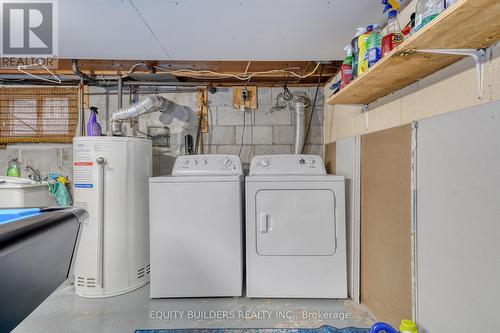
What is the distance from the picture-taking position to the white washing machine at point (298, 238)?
200 centimetres

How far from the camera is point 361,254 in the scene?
6.43 feet

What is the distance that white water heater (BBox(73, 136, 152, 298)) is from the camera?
2.12 meters

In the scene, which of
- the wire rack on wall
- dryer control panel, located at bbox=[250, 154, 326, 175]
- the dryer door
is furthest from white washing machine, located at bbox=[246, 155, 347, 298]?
the wire rack on wall

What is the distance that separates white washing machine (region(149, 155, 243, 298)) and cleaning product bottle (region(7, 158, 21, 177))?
5.92 feet

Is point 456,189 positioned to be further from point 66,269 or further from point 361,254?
point 66,269

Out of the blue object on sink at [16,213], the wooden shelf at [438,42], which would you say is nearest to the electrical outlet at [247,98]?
the wooden shelf at [438,42]

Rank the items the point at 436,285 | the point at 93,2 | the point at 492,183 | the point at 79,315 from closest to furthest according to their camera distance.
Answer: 1. the point at 492,183
2. the point at 436,285
3. the point at 93,2
4. the point at 79,315

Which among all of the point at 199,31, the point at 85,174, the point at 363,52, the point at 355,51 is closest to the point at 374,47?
the point at 363,52

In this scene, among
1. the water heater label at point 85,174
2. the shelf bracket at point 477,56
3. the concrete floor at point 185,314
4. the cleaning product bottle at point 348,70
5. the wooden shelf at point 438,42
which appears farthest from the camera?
the water heater label at point 85,174

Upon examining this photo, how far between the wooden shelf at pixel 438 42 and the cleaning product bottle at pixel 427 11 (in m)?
0.06

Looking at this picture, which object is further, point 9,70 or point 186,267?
point 9,70

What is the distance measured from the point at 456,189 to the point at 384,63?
2.03 ft

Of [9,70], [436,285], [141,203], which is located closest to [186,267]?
[141,203]

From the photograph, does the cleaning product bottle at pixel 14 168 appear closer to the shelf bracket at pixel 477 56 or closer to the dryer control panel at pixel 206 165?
the dryer control panel at pixel 206 165
